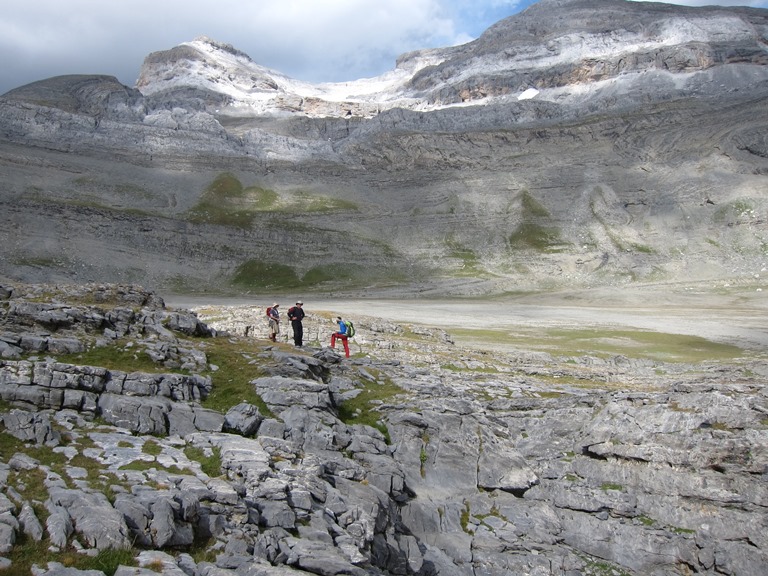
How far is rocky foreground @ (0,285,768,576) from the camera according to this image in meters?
12.1

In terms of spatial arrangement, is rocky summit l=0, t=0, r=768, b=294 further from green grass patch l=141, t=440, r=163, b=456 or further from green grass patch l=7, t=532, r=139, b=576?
green grass patch l=7, t=532, r=139, b=576

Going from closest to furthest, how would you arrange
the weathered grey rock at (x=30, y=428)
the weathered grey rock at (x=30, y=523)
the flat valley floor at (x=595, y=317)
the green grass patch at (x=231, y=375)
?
the weathered grey rock at (x=30, y=523)
the weathered grey rock at (x=30, y=428)
the green grass patch at (x=231, y=375)
the flat valley floor at (x=595, y=317)

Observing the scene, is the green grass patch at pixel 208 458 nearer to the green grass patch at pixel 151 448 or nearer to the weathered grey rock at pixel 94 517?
the green grass patch at pixel 151 448

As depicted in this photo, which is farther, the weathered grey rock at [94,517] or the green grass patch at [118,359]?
the green grass patch at [118,359]

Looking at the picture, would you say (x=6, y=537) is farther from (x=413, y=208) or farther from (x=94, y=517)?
(x=413, y=208)

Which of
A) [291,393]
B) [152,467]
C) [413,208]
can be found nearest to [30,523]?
[152,467]

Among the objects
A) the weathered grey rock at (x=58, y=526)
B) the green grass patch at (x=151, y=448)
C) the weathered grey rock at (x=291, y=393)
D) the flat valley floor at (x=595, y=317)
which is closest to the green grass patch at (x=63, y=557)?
the weathered grey rock at (x=58, y=526)

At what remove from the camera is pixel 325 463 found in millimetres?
17578

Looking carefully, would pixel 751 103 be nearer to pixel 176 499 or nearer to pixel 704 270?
pixel 704 270

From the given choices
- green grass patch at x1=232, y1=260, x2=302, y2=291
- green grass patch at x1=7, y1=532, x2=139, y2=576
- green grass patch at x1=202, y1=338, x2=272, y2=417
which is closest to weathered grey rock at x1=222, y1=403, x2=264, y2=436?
green grass patch at x1=202, y1=338, x2=272, y2=417

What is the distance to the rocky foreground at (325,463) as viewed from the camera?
12094mm

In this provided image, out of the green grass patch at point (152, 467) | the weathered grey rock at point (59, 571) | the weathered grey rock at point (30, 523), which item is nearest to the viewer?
the weathered grey rock at point (59, 571)

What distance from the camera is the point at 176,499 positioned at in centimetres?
1252

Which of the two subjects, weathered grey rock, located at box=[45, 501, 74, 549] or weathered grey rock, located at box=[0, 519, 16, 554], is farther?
weathered grey rock, located at box=[45, 501, 74, 549]
